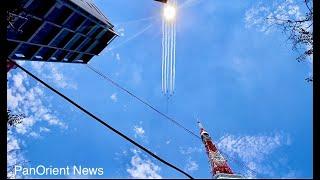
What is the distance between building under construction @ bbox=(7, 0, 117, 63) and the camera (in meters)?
34.1

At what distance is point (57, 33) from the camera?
40.6 metres

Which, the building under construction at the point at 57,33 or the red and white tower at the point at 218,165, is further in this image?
the red and white tower at the point at 218,165

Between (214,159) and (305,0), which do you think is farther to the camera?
(214,159)

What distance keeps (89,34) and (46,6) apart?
12.5 m

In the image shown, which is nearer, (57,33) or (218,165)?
(57,33)

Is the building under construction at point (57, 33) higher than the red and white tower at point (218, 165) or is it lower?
higher

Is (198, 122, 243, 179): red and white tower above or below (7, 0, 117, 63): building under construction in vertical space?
below

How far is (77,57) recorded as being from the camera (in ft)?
172

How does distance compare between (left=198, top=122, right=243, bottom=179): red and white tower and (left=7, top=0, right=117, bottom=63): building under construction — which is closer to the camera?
(left=7, top=0, right=117, bottom=63): building under construction

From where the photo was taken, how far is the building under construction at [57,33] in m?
34.1

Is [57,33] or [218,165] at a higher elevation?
[57,33]
